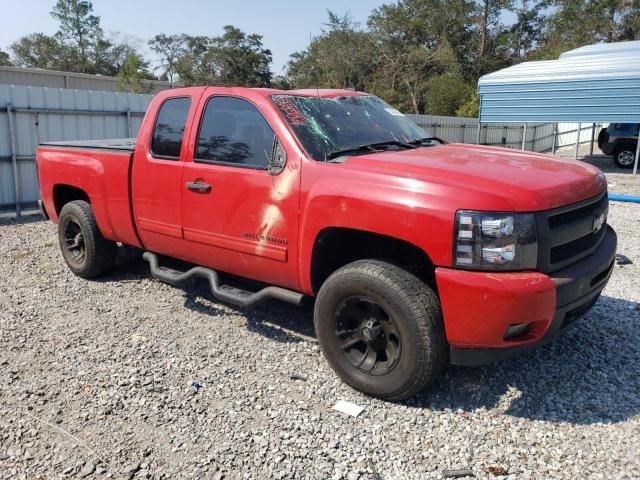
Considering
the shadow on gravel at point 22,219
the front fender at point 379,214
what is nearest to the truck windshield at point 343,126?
the front fender at point 379,214

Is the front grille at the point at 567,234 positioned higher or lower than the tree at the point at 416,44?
lower

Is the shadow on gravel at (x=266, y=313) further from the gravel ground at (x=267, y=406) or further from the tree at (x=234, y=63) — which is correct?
the tree at (x=234, y=63)

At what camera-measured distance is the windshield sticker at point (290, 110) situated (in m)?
3.95

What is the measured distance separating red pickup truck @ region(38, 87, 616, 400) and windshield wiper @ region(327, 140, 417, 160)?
1cm

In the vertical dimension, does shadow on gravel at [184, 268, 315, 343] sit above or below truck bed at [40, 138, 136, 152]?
below

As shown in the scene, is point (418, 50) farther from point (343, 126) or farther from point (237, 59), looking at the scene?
point (343, 126)

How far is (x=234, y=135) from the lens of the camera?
4207mm

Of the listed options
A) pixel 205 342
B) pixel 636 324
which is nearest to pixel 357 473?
pixel 205 342

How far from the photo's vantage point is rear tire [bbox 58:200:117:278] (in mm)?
5504

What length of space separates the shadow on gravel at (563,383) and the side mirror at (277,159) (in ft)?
5.74

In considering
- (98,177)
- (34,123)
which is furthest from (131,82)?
(98,177)

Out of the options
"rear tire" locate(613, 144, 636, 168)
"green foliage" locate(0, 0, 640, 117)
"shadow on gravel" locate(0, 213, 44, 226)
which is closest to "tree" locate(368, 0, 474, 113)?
"green foliage" locate(0, 0, 640, 117)

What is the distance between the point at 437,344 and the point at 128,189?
3084 millimetres

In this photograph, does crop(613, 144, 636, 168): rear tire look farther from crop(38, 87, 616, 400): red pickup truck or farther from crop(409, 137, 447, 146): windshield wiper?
crop(38, 87, 616, 400): red pickup truck
